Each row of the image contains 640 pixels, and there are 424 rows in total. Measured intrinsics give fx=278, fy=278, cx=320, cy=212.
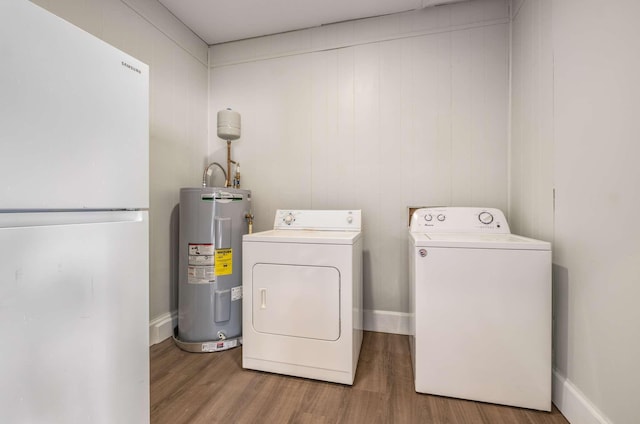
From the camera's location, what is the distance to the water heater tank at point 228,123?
213 cm

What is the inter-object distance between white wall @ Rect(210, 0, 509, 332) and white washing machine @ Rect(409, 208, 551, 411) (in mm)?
734

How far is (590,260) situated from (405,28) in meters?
1.88

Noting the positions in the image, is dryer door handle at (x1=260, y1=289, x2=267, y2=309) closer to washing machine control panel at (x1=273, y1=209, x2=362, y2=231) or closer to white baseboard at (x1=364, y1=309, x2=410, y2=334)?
washing machine control panel at (x1=273, y1=209, x2=362, y2=231)

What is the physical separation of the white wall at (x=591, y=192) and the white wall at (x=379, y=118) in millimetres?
439

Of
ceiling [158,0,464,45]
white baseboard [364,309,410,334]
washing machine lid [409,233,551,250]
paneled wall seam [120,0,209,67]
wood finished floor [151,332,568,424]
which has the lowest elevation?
wood finished floor [151,332,568,424]

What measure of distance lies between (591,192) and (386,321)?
1.47 meters

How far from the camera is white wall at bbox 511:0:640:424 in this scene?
3.09 ft

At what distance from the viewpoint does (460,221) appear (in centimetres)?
178

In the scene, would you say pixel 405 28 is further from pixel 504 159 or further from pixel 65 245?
pixel 65 245

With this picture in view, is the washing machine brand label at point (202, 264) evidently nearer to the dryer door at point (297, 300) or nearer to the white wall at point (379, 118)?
the dryer door at point (297, 300)

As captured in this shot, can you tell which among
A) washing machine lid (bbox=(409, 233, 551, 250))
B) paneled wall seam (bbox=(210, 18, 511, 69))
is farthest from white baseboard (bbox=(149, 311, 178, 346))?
paneled wall seam (bbox=(210, 18, 511, 69))

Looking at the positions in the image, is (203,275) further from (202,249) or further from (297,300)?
(297,300)

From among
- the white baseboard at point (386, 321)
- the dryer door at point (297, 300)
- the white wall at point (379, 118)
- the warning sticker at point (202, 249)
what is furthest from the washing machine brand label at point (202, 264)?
the white baseboard at point (386, 321)

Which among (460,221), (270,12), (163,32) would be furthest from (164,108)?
(460,221)
